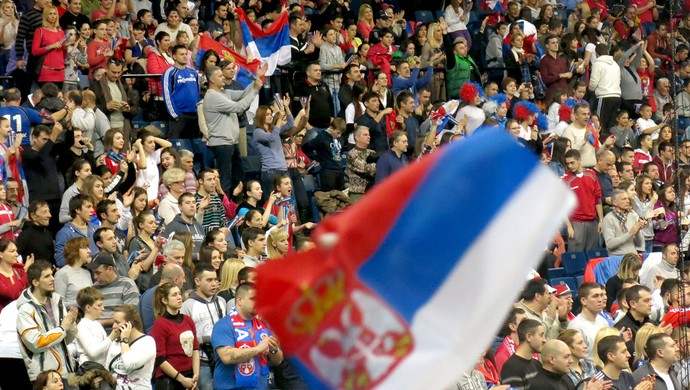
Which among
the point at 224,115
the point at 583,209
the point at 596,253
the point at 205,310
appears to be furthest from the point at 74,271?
the point at 583,209

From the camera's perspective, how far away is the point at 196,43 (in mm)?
16625

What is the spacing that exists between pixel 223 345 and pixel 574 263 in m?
6.11

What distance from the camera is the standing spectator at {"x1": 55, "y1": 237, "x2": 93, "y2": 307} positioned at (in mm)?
10648

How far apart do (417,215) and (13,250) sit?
6378 millimetres

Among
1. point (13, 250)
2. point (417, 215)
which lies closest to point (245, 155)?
point (13, 250)

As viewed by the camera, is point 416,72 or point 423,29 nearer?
point 416,72

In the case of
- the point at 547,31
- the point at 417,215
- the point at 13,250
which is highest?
the point at 417,215

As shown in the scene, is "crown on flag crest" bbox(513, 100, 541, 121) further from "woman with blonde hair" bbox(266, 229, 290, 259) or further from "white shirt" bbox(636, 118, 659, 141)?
"woman with blonde hair" bbox(266, 229, 290, 259)

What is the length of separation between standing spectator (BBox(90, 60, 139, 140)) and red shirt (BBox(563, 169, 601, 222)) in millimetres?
4905

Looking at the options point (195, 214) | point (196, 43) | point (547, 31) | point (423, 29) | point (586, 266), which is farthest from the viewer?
point (547, 31)

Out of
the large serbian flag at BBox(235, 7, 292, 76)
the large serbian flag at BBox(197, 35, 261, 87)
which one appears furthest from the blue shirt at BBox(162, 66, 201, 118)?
the large serbian flag at BBox(235, 7, 292, 76)

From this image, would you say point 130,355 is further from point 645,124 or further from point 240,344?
point 645,124

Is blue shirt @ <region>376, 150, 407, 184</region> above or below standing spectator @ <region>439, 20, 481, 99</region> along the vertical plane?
above

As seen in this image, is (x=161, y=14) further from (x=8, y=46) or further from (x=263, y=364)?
(x=263, y=364)
